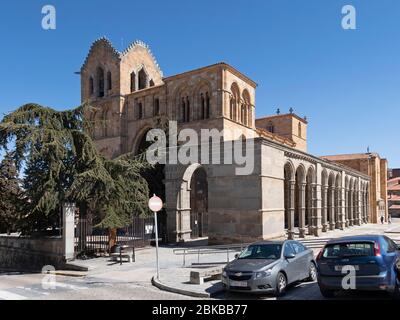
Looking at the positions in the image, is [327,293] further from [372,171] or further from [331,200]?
[372,171]

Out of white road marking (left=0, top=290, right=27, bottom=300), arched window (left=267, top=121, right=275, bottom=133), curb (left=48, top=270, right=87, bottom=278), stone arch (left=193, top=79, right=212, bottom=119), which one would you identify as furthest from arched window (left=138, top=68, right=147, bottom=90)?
white road marking (left=0, top=290, right=27, bottom=300)

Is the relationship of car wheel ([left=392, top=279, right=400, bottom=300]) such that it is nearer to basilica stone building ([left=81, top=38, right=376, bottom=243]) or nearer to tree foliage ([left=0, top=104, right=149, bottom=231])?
basilica stone building ([left=81, top=38, right=376, bottom=243])

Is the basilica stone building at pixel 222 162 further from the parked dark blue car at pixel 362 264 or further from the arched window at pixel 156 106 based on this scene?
the parked dark blue car at pixel 362 264

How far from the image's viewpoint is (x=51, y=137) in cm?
1844

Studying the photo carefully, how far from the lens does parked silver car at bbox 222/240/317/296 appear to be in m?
9.73

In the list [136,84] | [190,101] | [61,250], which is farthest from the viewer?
[136,84]

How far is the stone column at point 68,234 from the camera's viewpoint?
57.3 feet

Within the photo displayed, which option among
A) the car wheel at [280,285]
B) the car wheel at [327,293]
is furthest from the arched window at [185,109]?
the car wheel at [327,293]

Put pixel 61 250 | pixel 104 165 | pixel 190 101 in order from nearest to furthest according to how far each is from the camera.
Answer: pixel 61 250 → pixel 104 165 → pixel 190 101

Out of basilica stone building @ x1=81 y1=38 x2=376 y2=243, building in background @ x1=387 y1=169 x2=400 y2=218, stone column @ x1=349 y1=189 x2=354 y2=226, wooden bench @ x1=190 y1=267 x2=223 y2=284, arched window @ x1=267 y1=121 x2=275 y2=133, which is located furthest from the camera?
building in background @ x1=387 y1=169 x2=400 y2=218
